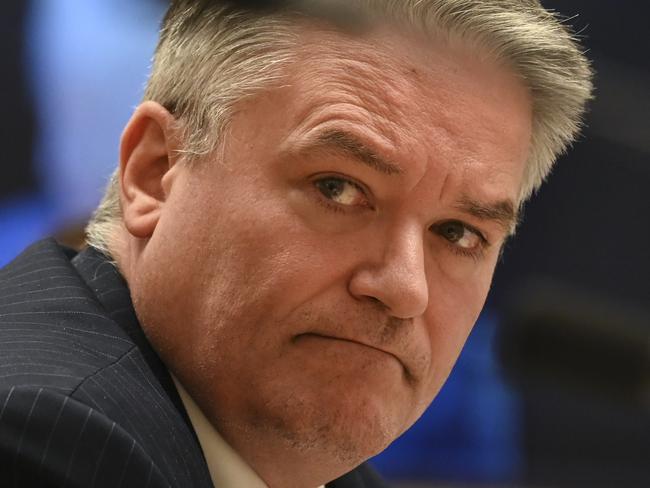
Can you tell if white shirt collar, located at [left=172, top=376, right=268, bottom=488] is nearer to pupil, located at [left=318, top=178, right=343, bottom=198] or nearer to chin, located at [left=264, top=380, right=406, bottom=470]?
chin, located at [left=264, top=380, right=406, bottom=470]

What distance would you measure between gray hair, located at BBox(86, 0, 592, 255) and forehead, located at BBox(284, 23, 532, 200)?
0.05m

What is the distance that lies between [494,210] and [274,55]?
0.56 metres

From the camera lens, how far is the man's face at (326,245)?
2021 mm

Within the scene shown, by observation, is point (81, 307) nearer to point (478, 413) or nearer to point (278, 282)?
point (278, 282)

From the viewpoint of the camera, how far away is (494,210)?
2.24 m

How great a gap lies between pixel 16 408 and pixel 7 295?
583 millimetres

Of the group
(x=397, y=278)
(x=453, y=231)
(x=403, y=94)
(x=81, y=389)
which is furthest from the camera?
(x=453, y=231)

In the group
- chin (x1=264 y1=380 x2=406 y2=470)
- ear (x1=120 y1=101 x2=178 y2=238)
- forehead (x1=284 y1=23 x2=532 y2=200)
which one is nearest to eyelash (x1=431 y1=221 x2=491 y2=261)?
forehead (x1=284 y1=23 x2=532 y2=200)

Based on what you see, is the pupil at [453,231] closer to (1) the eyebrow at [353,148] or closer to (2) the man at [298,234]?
(2) the man at [298,234]

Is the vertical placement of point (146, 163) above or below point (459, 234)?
above

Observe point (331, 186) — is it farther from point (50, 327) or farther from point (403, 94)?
point (50, 327)

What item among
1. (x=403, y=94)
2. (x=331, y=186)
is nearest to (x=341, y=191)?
(x=331, y=186)

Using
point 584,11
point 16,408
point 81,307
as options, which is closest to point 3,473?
point 16,408

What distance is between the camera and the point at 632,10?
A: 467cm
